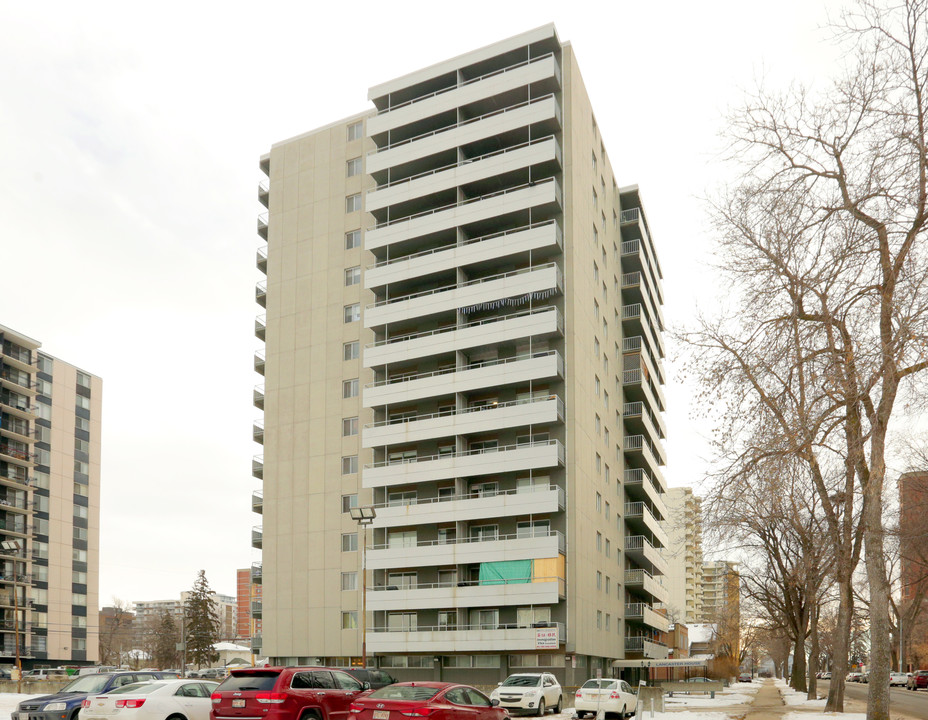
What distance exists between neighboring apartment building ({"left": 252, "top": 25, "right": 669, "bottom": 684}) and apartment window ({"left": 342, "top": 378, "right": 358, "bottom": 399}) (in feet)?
0.97

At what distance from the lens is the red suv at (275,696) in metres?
19.4

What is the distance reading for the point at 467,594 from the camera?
2124 inches

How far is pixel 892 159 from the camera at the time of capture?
20.1 meters

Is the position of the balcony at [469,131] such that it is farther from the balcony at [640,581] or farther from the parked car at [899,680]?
the parked car at [899,680]

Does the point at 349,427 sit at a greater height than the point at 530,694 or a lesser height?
greater

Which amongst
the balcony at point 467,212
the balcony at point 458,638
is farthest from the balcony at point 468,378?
the balcony at point 458,638

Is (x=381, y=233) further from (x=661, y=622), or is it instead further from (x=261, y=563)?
(x=661, y=622)

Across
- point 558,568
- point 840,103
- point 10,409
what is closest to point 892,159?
point 840,103

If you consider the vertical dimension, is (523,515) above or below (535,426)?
below

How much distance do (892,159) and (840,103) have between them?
240 cm

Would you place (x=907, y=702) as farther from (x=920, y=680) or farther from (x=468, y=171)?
(x=468, y=171)

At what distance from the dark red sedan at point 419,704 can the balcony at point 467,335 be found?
37.6 meters

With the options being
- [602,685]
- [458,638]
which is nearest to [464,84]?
[458,638]

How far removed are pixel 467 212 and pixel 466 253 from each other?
115 inches
